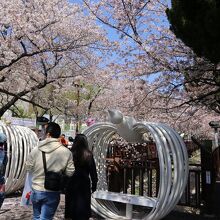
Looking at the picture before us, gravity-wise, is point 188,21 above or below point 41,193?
above

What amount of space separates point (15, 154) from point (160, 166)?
4.12 metres

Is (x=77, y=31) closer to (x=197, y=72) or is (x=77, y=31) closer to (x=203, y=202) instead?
(x=197, y=72)

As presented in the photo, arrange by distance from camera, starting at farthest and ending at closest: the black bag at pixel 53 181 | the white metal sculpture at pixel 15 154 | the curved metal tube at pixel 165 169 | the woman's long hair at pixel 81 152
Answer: the white metal sculpture at pixel 15 154 → the curved metal tube at pixel 165 169 → the woman's long hair at pixel 81 152 → the black bag at pixel 53 181

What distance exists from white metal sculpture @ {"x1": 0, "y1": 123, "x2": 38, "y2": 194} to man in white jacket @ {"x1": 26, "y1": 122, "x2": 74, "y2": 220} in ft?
14.3

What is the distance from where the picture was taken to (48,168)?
3783mm

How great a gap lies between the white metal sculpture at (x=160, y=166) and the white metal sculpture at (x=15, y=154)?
7.12 feet

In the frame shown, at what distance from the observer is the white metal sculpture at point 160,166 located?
5.72m

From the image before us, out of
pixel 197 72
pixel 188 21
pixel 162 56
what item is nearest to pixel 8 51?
pixel 162 56

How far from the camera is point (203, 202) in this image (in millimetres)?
7270

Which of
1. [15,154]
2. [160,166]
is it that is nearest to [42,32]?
[15,154]

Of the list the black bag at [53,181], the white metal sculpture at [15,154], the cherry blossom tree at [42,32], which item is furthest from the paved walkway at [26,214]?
the cherry blossom tree at [42,32]

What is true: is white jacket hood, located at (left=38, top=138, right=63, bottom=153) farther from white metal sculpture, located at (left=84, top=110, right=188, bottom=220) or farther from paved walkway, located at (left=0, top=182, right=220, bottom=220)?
paved walkway, located at (left=0, top=182, right=220, bottom=220)

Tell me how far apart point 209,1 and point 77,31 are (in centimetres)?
748

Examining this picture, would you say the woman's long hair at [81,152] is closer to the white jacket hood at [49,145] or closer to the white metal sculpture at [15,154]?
the white jacket hood at [49,145]
